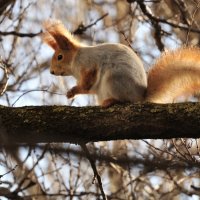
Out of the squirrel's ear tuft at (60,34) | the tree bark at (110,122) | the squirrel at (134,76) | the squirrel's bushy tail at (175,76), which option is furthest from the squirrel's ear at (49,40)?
the tree bark at (110,122)

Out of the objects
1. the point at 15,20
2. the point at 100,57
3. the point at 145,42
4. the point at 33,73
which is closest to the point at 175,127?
the point at 100,57

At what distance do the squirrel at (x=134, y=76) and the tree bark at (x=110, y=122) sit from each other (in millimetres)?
572

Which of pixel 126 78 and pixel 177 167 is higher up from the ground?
pixel 126 78

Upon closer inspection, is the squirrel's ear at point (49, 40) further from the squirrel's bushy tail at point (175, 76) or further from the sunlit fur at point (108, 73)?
the squirrel's bushy tail at point (175, 76)

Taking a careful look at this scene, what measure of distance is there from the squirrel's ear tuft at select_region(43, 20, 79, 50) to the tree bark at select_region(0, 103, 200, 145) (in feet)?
4.83

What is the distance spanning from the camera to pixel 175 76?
10.0 feet

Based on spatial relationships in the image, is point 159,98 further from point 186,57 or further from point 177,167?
point 177,167

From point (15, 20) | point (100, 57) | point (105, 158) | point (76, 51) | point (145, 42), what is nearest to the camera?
point (105, 158)

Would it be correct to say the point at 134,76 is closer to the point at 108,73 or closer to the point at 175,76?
the point at 108,73

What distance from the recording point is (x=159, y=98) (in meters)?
3.07

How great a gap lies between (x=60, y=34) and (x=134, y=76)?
1.01 meters

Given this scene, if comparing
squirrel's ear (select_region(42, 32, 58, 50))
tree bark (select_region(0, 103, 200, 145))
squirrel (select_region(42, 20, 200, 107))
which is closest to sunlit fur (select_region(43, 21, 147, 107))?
squirrel (select_region(42, 20, 200, 107))

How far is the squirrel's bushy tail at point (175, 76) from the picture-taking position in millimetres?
2977

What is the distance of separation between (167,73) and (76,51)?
2.91 feet
